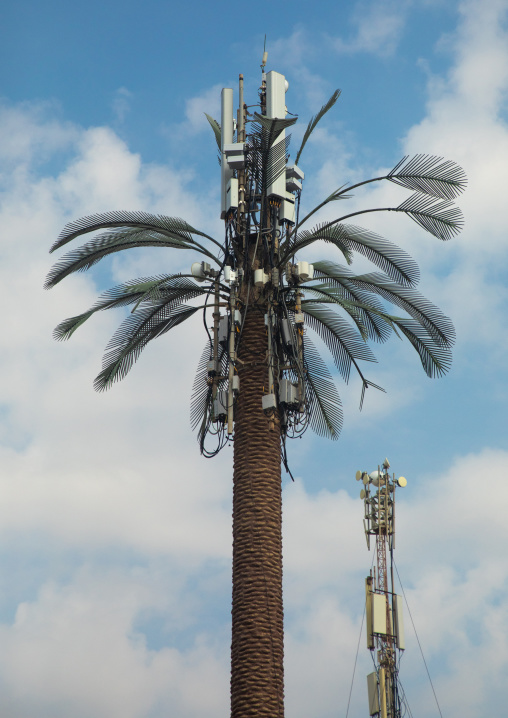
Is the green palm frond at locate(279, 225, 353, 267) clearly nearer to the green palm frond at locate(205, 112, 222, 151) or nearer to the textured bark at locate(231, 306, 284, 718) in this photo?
the textured bark at locate(231, 306, 284, 718)

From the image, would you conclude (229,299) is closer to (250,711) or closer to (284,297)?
(284,297)

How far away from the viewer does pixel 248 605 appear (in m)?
17.0

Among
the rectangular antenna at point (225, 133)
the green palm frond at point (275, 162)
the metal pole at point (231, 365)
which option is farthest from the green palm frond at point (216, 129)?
the metal pole at point (231, 365)

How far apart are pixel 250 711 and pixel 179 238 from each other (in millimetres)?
8497

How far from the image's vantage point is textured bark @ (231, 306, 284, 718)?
1662 centimetres

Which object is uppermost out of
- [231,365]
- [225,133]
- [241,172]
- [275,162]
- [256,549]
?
[225,133]

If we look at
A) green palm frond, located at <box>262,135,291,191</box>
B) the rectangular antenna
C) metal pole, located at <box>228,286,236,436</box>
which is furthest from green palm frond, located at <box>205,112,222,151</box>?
metal pole, located at <box>228,286,236,436</box>

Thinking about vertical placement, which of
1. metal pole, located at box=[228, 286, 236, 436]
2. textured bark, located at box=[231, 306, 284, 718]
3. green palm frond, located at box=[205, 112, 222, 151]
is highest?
green palm frond, located at box=[205, 112, 222, 151]

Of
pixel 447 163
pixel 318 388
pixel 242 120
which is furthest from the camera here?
pixel 318 388

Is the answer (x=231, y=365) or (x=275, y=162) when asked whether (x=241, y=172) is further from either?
(x=231, y=365)

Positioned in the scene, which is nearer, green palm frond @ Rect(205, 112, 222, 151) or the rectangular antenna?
the rectangular antenna

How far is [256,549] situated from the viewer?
1730 cm

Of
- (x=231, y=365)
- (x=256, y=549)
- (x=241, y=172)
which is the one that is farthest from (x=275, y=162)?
(x=256, y=549)

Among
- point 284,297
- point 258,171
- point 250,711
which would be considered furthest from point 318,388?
point 250,711
